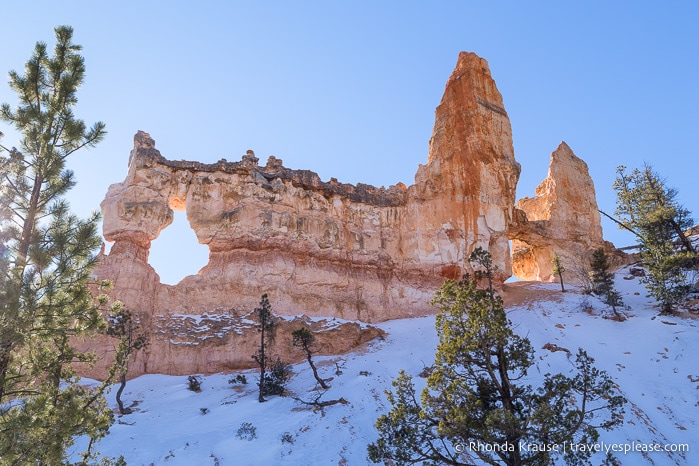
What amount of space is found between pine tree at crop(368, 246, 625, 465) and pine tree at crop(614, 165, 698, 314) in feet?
74.1

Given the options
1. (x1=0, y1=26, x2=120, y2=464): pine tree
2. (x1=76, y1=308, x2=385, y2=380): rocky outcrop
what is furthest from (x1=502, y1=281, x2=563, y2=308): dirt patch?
(x1=0, y1=26, x2=120, y2=464): pine tree

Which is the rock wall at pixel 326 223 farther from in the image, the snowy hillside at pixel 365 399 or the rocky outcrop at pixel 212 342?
the snowy hillside at pixel 365 399

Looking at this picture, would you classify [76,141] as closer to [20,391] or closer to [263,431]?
[20,391]

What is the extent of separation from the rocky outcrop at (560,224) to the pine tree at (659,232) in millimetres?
12711

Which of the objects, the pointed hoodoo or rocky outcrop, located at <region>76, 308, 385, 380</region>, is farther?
the pointed hoodoo

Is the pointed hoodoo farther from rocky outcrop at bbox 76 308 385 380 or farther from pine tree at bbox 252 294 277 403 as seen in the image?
pine tree at bbox 252 294 277 403

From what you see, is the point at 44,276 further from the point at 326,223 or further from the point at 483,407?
the point at 326,223

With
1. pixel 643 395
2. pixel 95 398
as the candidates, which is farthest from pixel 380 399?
pixel 95 398

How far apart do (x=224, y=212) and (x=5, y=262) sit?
2807 cm

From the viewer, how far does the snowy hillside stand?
19688 millimetres

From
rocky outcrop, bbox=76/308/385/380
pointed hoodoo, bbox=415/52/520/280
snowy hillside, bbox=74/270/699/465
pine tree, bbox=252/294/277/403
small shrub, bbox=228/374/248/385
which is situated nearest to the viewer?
snowy hillside, bbox=74/270/699/465

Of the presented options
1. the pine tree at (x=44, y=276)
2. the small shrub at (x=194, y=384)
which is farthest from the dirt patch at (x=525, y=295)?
the pine tree at (x=44, y=276)

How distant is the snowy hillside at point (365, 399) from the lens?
64.6 feet

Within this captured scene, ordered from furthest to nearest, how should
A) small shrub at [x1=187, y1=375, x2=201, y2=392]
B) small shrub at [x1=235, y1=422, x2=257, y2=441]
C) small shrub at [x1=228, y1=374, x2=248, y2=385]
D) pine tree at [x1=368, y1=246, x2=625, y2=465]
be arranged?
small shrub at [x1=228, y1=374, x2=248, y2=385] → small shrub at [x1=187, y1=375, x2=201, y2=392] → small shrub at [x1=235, y1=422, x2=257, y2=441] → pine tree at [x1=368, y1=246, x2=625, y2=465]
